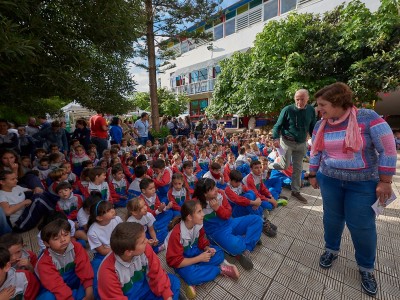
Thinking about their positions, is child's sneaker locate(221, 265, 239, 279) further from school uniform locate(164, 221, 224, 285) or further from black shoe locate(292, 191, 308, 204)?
black shoe locate(292, 191, 308, 204)

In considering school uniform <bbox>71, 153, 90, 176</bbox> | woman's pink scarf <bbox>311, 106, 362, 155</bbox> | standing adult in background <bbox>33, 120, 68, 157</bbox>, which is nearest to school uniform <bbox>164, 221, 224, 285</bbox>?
woman's pink scarf <bbox>311, 106, 362, 155</bbox>

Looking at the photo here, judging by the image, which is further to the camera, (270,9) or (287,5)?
(270,9)

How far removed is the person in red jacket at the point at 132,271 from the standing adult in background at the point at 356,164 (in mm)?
1676

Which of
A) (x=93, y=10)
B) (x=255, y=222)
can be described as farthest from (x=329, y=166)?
(x=93, y=10)

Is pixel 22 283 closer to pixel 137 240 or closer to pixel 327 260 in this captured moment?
pixel 137 240

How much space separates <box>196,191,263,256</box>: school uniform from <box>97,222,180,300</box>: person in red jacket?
0.75m

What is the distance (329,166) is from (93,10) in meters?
3.47

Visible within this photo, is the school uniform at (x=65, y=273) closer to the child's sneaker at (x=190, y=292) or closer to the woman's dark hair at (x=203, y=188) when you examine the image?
the child's sneaker at (x=190, y=292)

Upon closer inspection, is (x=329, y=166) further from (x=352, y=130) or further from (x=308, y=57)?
(x=308, y=57)

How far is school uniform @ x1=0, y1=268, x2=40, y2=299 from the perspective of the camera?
64.2 inches

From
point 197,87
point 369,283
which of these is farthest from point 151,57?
point 197,87

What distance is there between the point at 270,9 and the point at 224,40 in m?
4.57

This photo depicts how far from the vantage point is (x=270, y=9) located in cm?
1531


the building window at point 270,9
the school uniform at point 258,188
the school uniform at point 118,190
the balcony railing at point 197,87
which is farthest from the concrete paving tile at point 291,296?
the balcony railing at point 197,87
